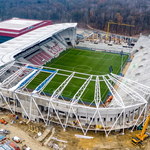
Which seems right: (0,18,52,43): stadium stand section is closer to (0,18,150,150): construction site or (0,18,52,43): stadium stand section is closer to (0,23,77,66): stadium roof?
(0,23,77,66): stadium roof

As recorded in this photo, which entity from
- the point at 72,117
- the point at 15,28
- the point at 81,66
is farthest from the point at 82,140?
the point at 15,28

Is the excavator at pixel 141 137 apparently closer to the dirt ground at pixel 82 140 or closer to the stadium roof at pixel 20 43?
the dirt ground at pixel 82 140

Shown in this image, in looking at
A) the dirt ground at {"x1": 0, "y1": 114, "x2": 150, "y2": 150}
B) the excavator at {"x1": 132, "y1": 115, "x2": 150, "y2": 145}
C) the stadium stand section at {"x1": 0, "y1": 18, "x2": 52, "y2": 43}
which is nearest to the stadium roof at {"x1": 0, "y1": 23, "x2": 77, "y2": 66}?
the stadium stand section at {"x1": 0, "y1": 18, "x2": 52, "y2": 43}

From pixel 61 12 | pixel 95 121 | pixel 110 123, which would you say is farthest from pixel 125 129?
pixel 61 12

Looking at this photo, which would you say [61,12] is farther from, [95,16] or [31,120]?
[31,120]

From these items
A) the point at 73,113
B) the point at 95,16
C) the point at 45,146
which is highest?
the point at 95,16
